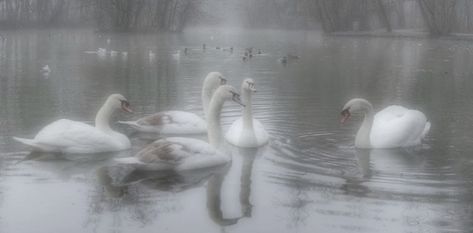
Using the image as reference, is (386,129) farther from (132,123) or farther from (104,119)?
(104,119)

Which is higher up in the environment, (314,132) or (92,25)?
(92,25)

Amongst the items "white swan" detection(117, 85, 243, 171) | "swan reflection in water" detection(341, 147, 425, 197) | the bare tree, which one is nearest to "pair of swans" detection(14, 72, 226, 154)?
"white swan" detection(117, 85, 243, 171)

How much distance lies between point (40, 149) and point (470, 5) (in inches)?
1947

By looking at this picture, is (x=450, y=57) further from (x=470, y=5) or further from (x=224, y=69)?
(x=470, y=5)

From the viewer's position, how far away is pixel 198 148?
25.0ft

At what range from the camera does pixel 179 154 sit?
7.44 m

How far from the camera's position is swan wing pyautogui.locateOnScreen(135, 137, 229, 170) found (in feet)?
24.2

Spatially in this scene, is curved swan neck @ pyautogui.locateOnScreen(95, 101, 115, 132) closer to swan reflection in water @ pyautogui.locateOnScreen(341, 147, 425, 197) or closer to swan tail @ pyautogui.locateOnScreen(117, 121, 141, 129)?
swan tail @ pyautogui.locateOnScreen(117, 121, 141, 129)

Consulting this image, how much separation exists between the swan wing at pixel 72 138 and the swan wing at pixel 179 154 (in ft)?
3.11

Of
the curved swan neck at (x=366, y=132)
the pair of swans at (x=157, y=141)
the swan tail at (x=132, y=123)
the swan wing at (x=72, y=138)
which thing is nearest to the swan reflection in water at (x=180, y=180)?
the pair of swans at (x=157, y=141)

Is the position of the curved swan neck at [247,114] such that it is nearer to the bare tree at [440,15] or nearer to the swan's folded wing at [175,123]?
the swan's folded wing at [175,123]

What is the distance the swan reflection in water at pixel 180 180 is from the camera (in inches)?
265

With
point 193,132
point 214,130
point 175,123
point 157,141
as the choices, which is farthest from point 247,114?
point 157,141

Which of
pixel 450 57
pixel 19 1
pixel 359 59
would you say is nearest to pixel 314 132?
pixel 359 59
